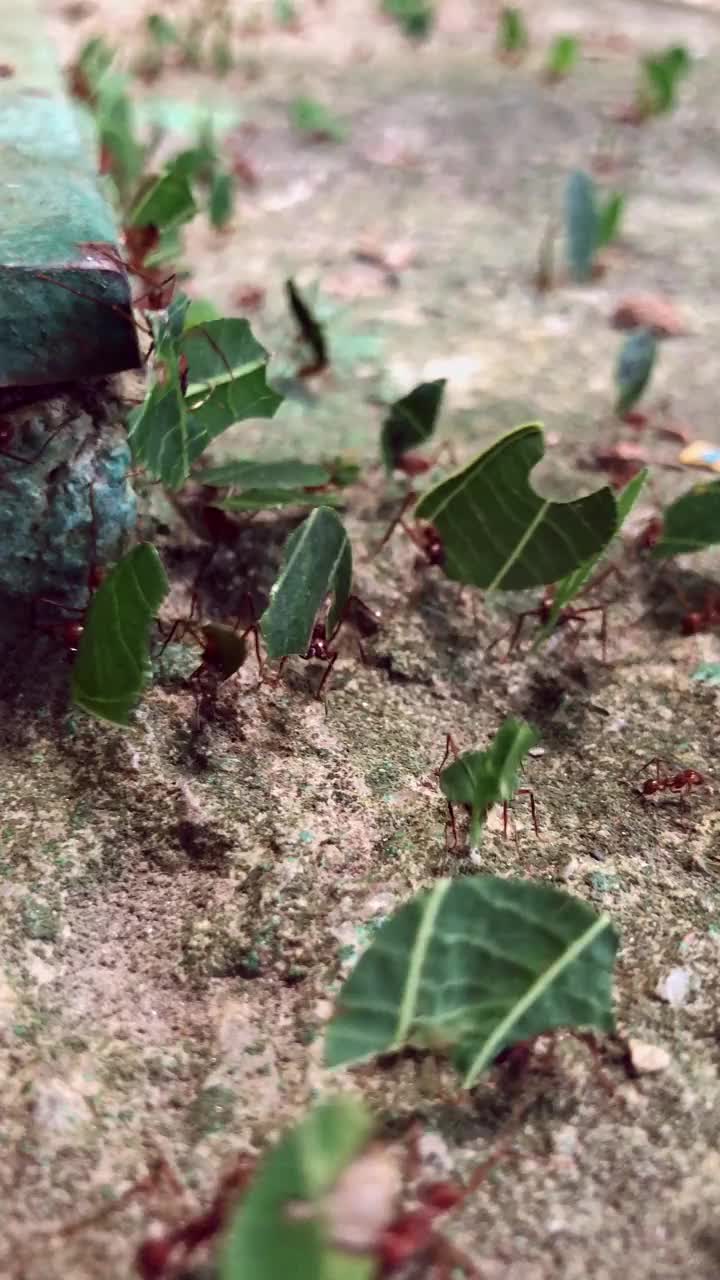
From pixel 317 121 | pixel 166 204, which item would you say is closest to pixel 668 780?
pixel 166 204

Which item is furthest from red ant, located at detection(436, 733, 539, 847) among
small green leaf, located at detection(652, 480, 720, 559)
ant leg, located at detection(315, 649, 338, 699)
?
small green leaf, located at detection(652, 480, 720, 559)

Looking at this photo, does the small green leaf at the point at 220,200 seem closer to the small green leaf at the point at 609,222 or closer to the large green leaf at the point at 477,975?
the small green leaf at the point at 609,222

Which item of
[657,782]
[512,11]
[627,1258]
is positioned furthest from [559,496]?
[512,11]

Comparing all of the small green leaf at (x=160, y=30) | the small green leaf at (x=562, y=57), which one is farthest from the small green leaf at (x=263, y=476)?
the small green leaf at (x=562, y=57)

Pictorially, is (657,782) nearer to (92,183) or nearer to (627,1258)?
(627,1258)

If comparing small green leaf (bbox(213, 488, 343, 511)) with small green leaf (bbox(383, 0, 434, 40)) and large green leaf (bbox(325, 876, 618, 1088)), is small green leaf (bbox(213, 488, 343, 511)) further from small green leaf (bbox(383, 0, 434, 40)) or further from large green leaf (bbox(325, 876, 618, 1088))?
small green leaf (bbox(383, 0, 434, 40))

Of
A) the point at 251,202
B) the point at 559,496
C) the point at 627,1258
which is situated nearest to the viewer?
the point at 627,1258
